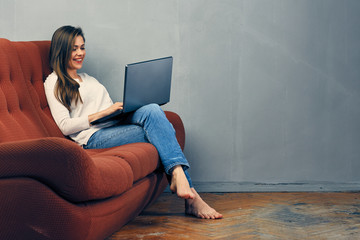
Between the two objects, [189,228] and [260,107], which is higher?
[260,107]

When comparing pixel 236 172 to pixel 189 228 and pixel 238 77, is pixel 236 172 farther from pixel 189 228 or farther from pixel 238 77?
pixel 189 228

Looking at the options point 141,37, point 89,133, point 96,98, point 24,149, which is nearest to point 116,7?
point 141,37

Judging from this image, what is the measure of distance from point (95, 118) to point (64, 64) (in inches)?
17.1

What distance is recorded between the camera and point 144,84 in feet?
6.77

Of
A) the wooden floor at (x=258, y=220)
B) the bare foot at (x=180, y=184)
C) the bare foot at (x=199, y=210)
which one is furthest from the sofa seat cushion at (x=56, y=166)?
the bare foot at (x=199, y=210)

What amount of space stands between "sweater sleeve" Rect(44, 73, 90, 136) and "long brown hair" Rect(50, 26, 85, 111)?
0.03 metres

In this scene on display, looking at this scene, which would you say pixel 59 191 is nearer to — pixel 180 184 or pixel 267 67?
pixel 180 184

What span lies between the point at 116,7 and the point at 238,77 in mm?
1037

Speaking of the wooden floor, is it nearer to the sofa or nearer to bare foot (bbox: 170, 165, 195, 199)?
bare foot (bbox: 170, 165, 195, 199)

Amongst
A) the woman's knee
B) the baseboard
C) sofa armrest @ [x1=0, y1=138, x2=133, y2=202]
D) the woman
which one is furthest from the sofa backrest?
the baseboard

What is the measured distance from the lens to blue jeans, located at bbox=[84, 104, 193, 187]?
6.64ft

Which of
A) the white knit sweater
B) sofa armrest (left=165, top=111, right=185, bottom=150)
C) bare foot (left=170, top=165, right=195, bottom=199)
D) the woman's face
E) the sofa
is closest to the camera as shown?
the sofa

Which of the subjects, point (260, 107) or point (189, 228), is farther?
point (260, 107)

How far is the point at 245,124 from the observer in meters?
2.98
